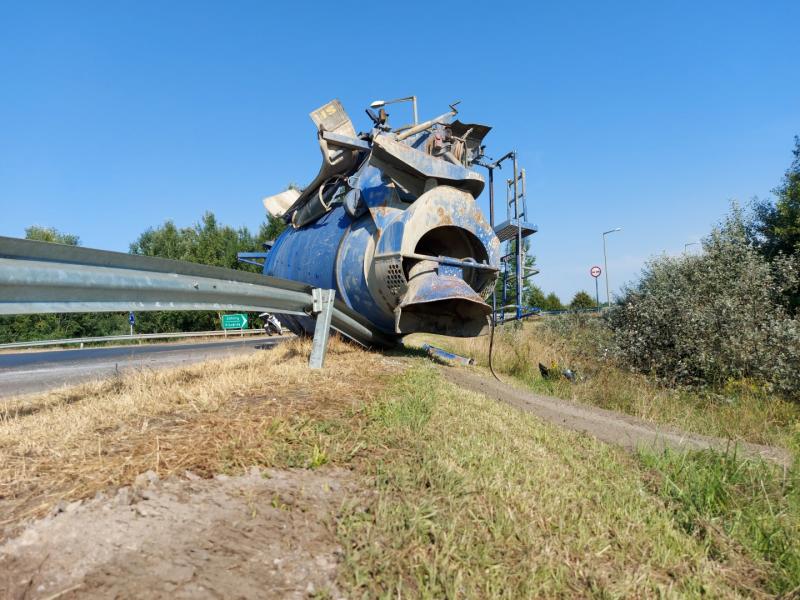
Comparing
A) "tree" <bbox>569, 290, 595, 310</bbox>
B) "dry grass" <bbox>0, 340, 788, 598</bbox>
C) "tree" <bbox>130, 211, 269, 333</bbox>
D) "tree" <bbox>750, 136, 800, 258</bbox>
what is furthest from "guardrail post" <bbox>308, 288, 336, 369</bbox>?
"tree" <bbox>569, 290, 595, 310</bbox>

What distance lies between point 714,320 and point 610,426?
20.2 feet

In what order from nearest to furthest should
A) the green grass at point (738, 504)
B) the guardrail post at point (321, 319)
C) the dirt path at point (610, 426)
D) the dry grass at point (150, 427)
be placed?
the dry grass at point (150, 427)
the green grass at point (738, 504)
the dirt path at point (610, 426)
the guardrail post at point (321, 319)

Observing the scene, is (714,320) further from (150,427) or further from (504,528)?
(150,427)

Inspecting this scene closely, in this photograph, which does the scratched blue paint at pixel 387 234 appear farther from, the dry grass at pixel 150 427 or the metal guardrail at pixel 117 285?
the dry grass at pixel 150 427

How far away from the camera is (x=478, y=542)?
6.12 ft

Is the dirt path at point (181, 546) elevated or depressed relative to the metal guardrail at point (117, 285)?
depressed

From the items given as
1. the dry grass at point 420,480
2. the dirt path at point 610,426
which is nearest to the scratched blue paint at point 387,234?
the dirt path at point 610,426

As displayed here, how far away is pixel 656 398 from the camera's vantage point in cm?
737

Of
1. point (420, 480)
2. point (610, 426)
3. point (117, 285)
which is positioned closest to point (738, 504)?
point (420, 480)

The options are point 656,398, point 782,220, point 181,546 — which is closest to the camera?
point 181,546

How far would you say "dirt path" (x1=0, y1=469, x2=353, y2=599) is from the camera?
139 centimetres

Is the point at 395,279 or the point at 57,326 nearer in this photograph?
the point at 395,279

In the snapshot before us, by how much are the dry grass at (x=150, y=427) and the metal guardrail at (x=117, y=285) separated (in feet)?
2.38

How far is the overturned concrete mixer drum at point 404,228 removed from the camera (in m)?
6.41
